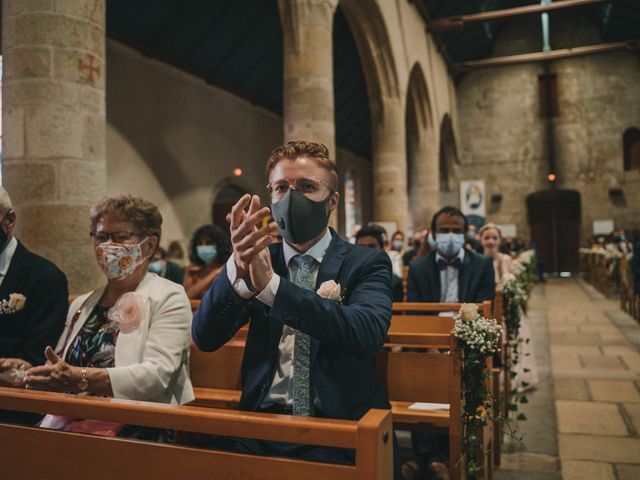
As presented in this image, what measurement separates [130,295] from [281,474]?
1116 mm

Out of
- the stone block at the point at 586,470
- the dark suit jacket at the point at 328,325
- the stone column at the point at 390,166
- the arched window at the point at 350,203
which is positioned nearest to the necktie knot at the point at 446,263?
the stone block at the point at 586,470

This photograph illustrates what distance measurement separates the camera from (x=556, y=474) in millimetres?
3291

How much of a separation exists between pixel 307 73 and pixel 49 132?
14.0 ft

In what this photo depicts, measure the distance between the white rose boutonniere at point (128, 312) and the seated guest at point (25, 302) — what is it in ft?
1.29

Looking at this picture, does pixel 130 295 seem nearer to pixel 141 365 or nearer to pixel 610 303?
pixel 141 365

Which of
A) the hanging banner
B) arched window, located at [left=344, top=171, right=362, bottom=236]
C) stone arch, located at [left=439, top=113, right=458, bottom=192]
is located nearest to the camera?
the hanging banner

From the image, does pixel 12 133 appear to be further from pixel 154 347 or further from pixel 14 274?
pixel 154 347

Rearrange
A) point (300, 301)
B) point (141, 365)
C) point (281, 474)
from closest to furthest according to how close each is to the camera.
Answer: point (281, 474)
point (300, 301)
point (141, 365)

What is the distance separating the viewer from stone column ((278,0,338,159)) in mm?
7570

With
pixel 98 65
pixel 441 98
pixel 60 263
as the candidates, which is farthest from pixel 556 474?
pixel 441 98

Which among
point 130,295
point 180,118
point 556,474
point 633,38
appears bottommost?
point 556,474

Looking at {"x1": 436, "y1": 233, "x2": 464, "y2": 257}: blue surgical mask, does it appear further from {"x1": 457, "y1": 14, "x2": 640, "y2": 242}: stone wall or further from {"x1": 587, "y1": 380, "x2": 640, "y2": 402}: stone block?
{"x1": 457, "y1": 14, "x2": 640, "y2": 242}: stone wall

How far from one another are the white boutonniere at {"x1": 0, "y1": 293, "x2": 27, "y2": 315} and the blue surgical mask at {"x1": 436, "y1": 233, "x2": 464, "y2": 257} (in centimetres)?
240

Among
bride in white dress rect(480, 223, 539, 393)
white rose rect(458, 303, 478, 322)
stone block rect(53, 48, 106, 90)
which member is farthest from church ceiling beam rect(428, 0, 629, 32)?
white rose rect(458, 303, 478, 322)
